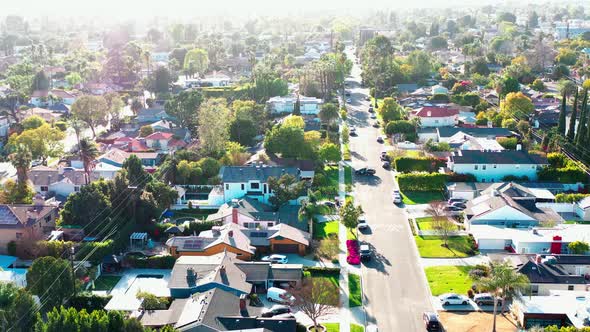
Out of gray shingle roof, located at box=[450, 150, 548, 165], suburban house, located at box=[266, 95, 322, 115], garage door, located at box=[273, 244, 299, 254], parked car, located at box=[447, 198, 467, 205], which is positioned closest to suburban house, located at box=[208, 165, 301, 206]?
garage door, located at box=[273, 244, 299, 254]

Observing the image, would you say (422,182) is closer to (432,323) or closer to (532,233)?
(532,233)

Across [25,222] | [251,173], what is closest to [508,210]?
[251,173]

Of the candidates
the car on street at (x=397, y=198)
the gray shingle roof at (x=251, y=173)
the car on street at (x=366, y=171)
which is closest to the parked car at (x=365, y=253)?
the car on street at (x=397, y=198)

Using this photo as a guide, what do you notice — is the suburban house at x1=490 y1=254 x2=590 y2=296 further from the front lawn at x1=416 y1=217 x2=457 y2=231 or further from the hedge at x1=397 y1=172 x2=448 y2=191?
the hedge at x1=397 y1=172 x2=448 y2=191

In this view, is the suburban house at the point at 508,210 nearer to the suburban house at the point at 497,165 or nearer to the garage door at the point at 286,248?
the suburban house at the point at 497,165

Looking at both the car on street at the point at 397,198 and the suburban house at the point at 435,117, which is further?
the suburban house at the point at 435,117

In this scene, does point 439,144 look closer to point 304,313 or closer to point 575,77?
point 304,313

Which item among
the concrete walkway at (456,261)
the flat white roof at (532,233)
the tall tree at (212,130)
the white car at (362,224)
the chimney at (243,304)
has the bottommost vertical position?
the concrete walkway at (456,261)
